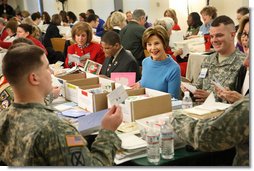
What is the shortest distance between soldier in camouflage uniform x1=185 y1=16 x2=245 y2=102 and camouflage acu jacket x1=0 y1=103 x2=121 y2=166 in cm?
139

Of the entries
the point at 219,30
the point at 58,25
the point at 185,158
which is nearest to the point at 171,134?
the point at 185,158

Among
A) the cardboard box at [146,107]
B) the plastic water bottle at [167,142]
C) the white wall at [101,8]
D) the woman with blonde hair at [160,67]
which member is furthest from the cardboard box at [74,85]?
the white wall at [101,8]

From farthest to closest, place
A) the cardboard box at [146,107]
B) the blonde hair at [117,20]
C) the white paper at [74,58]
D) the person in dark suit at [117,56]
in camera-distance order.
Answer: the blonde hair at [117,20] → the white paper at [74,58] → the person in dark suit at [117,56] → the cardboard box at [146,107]

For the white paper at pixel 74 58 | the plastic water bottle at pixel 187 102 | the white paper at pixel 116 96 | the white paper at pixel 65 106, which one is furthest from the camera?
the white paper at pixel 74 58

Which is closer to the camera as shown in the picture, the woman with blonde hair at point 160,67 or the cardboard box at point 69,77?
the woman with blonde hair at point 160,67

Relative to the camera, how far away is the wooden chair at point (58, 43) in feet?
21.6

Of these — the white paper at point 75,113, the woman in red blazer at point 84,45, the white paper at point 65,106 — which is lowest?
the white paper at point 75,113

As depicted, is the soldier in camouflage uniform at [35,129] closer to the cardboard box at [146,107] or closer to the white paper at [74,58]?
the cardboard box at [146,107]

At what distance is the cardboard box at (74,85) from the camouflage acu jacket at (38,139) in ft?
4.78

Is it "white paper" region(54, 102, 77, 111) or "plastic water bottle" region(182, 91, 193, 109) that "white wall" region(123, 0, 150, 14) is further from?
"plastic water bottle" region(182, 91, 193, 109)

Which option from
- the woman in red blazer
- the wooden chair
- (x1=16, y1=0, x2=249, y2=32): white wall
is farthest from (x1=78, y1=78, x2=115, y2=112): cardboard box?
the wooden chair

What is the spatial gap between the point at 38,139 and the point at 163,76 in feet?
5.87

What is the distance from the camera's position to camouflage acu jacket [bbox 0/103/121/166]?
49.3 inches

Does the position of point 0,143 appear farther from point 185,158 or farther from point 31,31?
point 31,31
